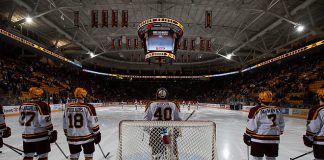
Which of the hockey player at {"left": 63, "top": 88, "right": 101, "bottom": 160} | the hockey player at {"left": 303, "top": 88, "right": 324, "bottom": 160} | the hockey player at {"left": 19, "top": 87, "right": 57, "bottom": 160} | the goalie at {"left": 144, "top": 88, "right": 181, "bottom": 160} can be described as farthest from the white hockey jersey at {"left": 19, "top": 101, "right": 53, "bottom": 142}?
the hockey player at {"left": 303, "top": 88, "right": 324, "bottom": 160}

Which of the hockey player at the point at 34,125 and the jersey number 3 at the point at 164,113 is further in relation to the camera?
the jersey number 3 at the point at 164,113

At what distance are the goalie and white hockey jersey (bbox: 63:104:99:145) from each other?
101 cm

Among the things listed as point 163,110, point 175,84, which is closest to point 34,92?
point 163,110

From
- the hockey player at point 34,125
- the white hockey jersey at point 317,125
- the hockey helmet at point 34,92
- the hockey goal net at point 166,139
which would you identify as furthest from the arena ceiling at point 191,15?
the hockey goal net at point 166,139

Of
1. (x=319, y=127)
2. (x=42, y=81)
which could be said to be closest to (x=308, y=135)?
(x=319, y=127)

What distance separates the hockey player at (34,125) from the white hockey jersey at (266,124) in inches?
134

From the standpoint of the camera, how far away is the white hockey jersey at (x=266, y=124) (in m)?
3.27

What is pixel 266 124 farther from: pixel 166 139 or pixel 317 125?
pixel 166 139

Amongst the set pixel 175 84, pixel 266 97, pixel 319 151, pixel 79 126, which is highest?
pixel 175 84

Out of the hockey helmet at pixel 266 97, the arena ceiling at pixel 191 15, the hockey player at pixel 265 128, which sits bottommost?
the hockey player at pixel 265 128

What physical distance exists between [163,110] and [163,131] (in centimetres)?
79

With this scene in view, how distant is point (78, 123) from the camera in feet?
11.4

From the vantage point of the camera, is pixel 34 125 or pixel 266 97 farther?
pixel 34 125

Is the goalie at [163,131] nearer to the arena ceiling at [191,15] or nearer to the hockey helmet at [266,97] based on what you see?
the hockey helmet at [266,97]
